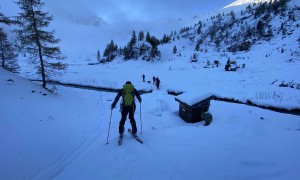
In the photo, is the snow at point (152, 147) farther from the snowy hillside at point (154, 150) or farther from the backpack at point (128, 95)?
the backpack at point (128, 95)

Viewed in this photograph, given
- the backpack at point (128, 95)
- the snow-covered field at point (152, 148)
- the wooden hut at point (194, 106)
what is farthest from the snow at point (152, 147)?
the backpack at point (128, 95)

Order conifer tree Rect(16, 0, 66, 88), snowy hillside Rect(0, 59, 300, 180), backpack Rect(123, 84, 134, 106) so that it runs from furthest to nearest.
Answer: conifer tree Rect(16, 0, 66, 88), backpack Rect(123, 84, 134, 106), snowy hillside Rect(0, 59, 300, 180)

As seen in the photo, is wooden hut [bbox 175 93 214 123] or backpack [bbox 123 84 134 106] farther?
wooden hut [bbox 175 93 214 123]

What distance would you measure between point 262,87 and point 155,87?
14326mm

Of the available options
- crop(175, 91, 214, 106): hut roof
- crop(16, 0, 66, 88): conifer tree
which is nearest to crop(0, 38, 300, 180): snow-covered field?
crop(175, 91, 214, 106): hut roof

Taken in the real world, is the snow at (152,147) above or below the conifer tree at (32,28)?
below

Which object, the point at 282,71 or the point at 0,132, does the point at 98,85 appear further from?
the point at 282,71

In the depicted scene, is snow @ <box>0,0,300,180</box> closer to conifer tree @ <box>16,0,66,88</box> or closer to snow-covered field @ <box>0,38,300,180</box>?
snow-covered field @ <box>0,38,300,180</box>

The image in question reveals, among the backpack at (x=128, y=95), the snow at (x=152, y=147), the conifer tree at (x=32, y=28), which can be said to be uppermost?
the conifer tree at (x=32, y=28)

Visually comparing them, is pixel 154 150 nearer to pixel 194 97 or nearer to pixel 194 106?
pixel 194 106

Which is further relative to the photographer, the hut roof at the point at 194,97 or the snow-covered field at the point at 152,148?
the hut roof at the point at 194,97

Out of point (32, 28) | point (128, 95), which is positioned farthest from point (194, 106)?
point (32, 28)

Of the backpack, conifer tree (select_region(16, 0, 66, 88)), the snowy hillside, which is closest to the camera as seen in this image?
the snowy hillside

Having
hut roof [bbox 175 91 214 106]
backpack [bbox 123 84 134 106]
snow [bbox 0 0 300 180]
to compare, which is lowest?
snow [bbox 0 0 300 180]
